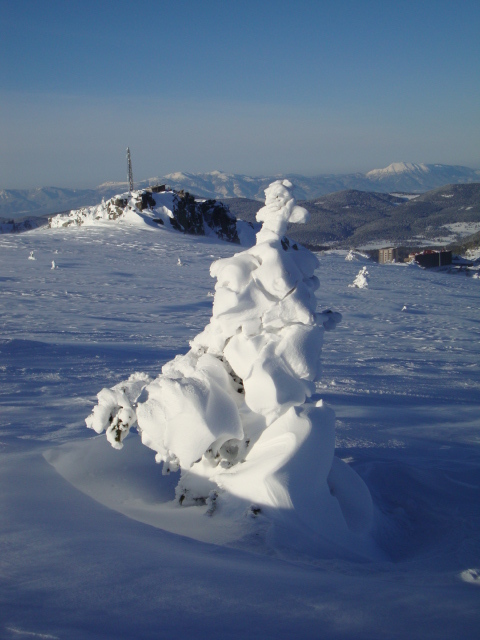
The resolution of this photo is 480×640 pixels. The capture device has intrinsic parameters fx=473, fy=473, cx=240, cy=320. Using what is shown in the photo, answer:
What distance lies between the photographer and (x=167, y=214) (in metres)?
37.4

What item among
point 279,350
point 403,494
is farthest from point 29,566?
point 403,494

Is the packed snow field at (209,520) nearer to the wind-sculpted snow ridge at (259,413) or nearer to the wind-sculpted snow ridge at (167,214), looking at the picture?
the wind-sculpted snow ridge at (259,413)

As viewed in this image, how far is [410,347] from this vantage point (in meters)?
11.6

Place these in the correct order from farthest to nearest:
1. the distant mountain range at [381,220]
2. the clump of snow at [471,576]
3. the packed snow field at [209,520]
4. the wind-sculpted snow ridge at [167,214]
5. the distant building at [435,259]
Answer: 1. the distant mountain range at [381,220]
2. the distant building at [435,259]
3. the wind-sculpted snow ridge at [167,214]
4. the clump of snow at [471,576]
5. the packed snow field at [209,520]

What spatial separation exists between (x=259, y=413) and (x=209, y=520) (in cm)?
85

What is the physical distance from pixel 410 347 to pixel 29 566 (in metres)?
10.7

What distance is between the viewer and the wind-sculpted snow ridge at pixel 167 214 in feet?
121

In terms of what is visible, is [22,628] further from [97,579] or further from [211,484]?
[211,484]

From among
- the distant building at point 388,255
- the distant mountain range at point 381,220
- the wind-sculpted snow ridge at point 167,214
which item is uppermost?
the distant mountain range at point 381,220

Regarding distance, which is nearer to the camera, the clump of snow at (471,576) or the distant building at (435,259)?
the clump of snow at (471,576)

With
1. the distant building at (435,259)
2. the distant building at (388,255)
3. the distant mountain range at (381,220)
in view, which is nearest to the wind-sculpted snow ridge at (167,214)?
the distant mountain range at (381,220)

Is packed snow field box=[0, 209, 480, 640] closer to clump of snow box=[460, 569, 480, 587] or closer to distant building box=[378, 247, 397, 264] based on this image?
clump of snow box=[460, 569, 480, 587]

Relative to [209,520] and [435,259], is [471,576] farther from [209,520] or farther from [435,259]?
[435,259]

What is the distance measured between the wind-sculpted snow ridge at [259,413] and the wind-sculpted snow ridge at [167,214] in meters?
33.1
